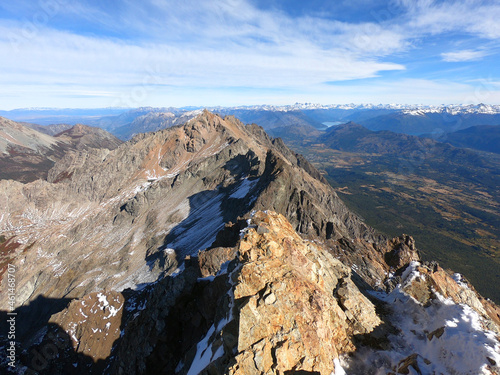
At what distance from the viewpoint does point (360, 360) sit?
1956 centimetres

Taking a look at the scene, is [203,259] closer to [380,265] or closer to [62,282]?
[380,265]

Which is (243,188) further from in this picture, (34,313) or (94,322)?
(34,313)

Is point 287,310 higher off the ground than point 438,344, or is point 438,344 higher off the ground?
point 287,310

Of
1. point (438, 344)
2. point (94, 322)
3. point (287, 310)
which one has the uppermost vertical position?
point (287, 310)

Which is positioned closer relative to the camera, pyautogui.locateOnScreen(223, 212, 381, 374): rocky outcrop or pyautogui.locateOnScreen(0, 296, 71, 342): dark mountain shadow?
pyautogui.locateOnScreen(223, 212, 381, 374): rocky outcrop

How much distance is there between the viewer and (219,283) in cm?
3067

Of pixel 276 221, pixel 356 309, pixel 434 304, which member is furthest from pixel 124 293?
pixel 434 304

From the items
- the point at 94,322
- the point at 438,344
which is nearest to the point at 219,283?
the point at 438,344

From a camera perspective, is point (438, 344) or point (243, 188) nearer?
point (438, 344)

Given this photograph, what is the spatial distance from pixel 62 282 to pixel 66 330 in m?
53.0

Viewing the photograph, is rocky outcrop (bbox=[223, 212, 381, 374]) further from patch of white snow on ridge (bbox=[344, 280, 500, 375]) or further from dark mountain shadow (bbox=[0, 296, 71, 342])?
A: dark mountain shadow (bbox=[0, 296, 71, 342])

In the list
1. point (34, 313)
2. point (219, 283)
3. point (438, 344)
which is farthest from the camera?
point (34, 313)

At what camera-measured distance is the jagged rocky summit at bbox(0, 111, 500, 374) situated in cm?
1806

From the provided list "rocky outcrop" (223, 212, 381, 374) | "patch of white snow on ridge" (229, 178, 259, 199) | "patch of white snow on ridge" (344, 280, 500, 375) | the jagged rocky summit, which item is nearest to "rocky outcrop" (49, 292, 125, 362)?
the jagged rocky summit
